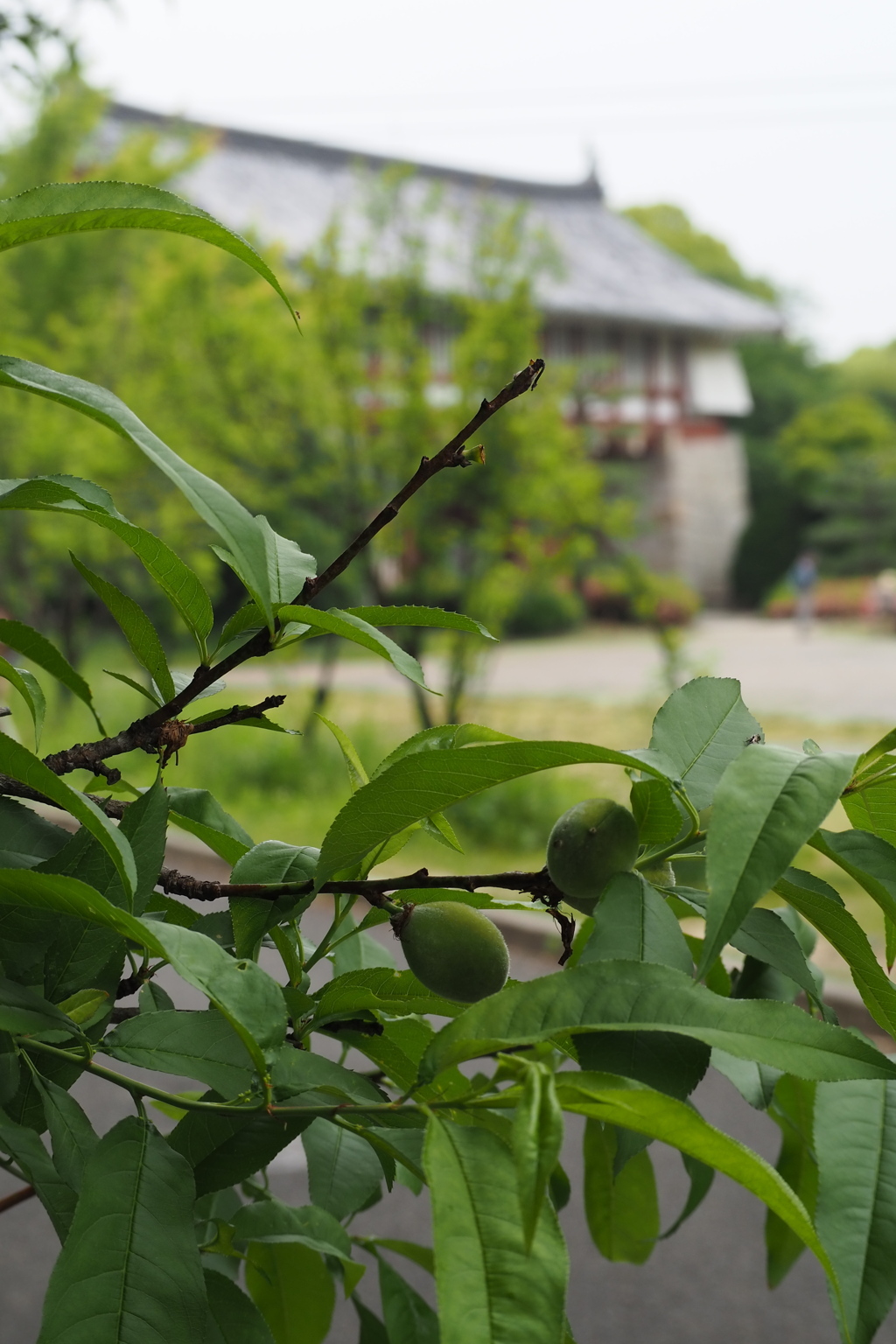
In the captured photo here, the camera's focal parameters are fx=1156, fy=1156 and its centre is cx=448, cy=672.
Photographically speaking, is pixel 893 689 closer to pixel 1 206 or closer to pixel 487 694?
pixel 487 694

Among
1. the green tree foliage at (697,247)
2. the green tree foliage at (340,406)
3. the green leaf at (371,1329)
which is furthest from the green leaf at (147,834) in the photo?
the green tree foliage at (697,247)

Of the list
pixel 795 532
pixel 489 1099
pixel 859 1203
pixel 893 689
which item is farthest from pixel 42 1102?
pixel 795 532

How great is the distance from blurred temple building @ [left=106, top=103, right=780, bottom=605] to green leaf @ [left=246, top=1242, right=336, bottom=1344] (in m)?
16.2

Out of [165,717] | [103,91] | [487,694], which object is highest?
[103,91]

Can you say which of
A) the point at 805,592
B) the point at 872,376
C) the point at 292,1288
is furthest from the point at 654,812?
the point at 872,376

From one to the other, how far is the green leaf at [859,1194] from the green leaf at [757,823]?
0.34 feet

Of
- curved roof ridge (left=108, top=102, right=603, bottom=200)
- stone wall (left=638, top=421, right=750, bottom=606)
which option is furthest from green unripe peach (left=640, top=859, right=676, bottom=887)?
stone wall (left=638, top=421, right=750, bottom=606)

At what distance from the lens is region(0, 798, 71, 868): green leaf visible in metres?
0.42

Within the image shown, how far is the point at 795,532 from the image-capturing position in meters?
18.8

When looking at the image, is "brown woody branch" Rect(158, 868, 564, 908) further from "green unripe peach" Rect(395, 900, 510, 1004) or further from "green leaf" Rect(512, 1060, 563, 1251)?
"green leaf" Rect(512, 1060, 563, 1251)

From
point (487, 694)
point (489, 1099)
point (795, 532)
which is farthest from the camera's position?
point (795, 532)

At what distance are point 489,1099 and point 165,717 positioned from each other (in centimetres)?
20

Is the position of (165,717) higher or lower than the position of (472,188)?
lower

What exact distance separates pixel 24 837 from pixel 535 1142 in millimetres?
239
